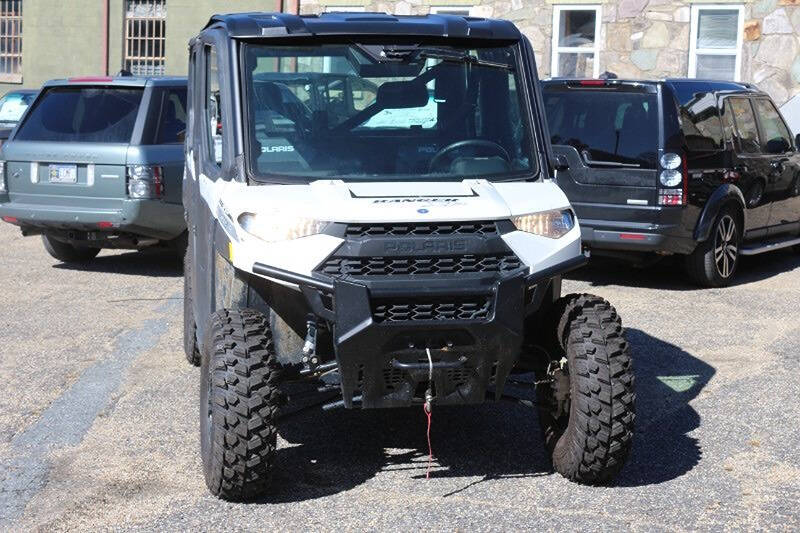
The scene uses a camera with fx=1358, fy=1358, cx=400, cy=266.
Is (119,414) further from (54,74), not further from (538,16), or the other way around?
(54,74)

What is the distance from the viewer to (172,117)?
12.0m

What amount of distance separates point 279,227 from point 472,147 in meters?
1.17

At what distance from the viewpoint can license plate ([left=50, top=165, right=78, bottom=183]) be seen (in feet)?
38.3

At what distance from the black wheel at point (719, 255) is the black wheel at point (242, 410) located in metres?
6.71

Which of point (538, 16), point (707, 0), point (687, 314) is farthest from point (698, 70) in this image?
point (687, 314)

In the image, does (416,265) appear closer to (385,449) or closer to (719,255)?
(385,449)

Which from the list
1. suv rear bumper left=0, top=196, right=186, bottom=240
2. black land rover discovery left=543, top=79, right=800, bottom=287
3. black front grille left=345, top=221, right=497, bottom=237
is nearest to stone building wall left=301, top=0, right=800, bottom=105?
black land rover discovery left=543, top=79, right=800, bottom=287

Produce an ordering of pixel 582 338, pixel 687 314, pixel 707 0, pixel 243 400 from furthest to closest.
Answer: pixel 707 0
pixel 687 314
pixel 582 338
pixel 243 400

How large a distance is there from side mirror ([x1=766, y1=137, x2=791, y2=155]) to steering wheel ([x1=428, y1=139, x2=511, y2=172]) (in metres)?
6.88

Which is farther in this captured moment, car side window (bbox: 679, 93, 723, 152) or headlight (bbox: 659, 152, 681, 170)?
car side window (bbox: 679, 93, 723, 152)

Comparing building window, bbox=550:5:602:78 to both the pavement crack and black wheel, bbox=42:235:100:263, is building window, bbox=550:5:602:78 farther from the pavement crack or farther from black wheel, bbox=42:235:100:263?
the pavement crack

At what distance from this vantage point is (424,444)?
680 centimetres

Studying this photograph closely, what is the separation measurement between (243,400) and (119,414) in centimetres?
197

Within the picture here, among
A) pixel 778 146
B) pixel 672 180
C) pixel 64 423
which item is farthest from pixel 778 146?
pixel 64 423
